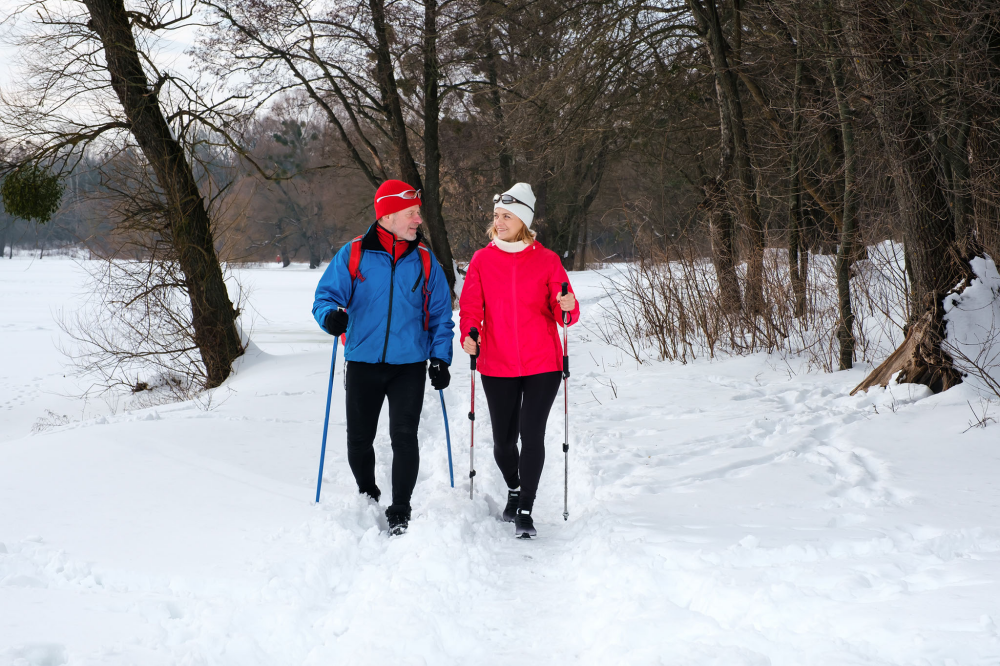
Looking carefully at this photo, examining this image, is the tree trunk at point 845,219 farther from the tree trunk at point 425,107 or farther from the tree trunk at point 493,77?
the tree trunk at point 425,107

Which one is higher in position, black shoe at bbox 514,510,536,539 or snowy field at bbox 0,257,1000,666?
snowy field at bbox 0,257,1000,666

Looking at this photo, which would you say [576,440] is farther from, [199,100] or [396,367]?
[199,100]

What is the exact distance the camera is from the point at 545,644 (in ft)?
9.12

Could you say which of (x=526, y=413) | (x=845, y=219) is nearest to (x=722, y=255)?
(x=845, y=219)

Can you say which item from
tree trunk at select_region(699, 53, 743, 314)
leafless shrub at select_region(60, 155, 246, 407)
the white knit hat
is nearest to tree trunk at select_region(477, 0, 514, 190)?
tree trunk at select_region(699, 53, 743, 314)

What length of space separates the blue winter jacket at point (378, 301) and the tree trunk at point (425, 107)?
39.6ft

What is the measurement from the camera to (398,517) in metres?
3.89

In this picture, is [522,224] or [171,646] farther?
[522,224]

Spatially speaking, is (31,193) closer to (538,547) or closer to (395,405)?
(395,405)

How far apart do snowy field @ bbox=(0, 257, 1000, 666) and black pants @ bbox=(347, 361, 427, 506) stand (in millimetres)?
300

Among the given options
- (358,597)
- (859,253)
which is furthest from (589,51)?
(358,597)

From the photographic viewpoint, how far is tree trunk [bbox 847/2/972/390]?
18.5ft

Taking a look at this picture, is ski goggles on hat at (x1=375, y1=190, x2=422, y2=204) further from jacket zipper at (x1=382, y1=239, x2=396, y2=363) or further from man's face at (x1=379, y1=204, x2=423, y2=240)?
jacket zipper at (x1=382, y1=239, x2=396, y2=363)

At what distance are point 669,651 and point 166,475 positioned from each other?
3.35 metres
